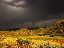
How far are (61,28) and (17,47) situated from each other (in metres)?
94.6

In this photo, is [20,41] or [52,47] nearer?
[52,47]

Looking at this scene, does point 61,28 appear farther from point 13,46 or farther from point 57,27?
point 13,46

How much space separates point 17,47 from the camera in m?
27.6

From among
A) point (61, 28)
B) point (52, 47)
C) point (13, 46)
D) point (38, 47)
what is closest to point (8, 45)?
point (13, 46)

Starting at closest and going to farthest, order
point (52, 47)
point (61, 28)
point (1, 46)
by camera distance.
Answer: point (1, 46), point (52, 47), point (61, 28)

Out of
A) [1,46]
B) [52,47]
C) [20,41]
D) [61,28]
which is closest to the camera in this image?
[1,46]

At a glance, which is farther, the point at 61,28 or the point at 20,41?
the point at 61,28

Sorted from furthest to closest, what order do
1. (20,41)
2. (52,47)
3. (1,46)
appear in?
(20,41), (52,47), (1,46)

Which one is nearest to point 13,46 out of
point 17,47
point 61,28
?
point 17,47

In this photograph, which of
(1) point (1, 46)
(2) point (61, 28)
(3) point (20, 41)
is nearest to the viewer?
(1) point (1, 46)

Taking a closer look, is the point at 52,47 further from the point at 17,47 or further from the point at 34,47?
the point at 17,47

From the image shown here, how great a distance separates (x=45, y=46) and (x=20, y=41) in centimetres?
423

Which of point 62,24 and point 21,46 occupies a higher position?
point 62,24

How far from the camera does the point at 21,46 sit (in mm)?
28406
